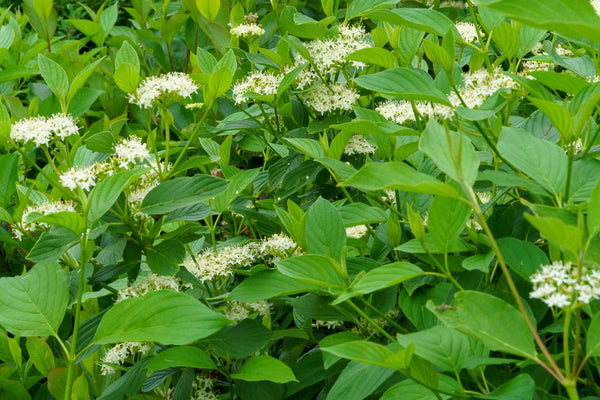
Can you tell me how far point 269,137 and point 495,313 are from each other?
0.88m

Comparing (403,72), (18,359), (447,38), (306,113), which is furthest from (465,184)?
(18,359)

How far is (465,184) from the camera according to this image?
21.3 inches

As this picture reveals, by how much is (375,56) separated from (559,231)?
1.80 feet

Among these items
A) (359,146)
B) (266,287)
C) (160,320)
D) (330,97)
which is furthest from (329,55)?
(160,320)

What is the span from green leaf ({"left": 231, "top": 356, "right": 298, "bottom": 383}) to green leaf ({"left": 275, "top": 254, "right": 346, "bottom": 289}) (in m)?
0.16

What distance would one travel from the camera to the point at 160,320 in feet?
2.49

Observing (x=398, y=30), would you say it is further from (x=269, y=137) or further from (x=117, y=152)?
(x=117, y=152)

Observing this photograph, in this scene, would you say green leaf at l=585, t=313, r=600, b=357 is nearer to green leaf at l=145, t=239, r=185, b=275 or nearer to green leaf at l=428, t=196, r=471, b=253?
green leaf at l=428, t=196, r=471, b=253

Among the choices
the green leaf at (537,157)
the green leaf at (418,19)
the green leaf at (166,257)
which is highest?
the green leaf at (418,19)

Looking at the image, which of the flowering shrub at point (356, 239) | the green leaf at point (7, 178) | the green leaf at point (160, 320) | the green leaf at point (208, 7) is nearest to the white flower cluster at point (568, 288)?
the flowering shrub at point (356, 239)

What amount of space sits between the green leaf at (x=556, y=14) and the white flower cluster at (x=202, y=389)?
0.77 metres

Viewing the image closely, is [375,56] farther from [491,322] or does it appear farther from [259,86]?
[491,322]

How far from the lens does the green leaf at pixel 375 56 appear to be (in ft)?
3.04

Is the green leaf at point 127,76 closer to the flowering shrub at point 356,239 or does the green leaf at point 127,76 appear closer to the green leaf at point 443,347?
the flowering shrub at point 356,239
